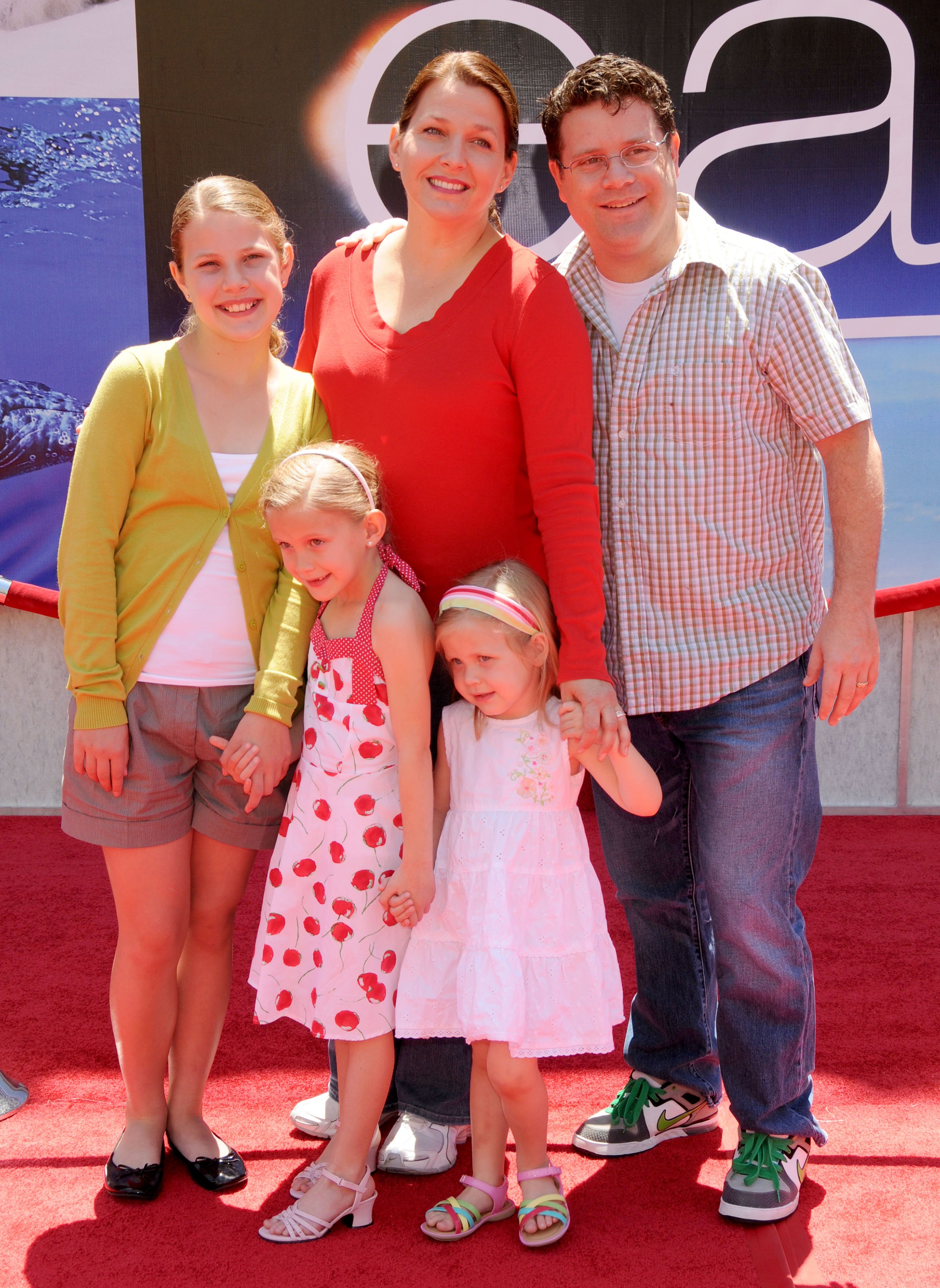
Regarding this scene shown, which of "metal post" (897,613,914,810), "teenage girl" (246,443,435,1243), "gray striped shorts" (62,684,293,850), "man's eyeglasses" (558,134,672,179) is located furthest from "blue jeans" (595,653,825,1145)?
"metal post" (897,613,914,810)

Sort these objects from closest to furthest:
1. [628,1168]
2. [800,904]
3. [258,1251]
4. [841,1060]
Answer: [258,1251]
[628,1168]
[841,1060]
[800,904]

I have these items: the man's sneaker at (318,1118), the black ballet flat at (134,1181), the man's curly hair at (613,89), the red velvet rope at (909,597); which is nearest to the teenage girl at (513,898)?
the man's sneaker at (318,1118)

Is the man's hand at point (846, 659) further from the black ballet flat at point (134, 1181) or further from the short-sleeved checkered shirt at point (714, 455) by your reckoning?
the black ballet flat at point (134, 1181)

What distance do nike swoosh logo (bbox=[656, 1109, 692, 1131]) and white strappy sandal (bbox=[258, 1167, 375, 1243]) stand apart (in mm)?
569

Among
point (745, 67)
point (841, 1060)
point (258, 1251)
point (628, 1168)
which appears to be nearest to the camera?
point (258, 1251)

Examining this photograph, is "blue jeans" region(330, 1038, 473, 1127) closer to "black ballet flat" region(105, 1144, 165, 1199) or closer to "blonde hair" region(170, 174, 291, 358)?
Result: "black ballet flat" region(105, 1144, 165, 1199)

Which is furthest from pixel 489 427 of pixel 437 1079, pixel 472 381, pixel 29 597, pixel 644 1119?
pixel 29 597

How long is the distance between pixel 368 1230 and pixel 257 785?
0.75m

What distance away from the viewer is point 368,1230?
6.25 feet

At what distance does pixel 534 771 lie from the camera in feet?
6.17

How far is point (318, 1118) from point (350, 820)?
0.70 metres

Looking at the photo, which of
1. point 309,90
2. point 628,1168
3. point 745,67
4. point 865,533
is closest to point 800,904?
point 628,1168

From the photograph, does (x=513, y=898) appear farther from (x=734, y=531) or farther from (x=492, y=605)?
(x=734, y=531)

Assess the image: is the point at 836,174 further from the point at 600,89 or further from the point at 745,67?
the point at 600,89
